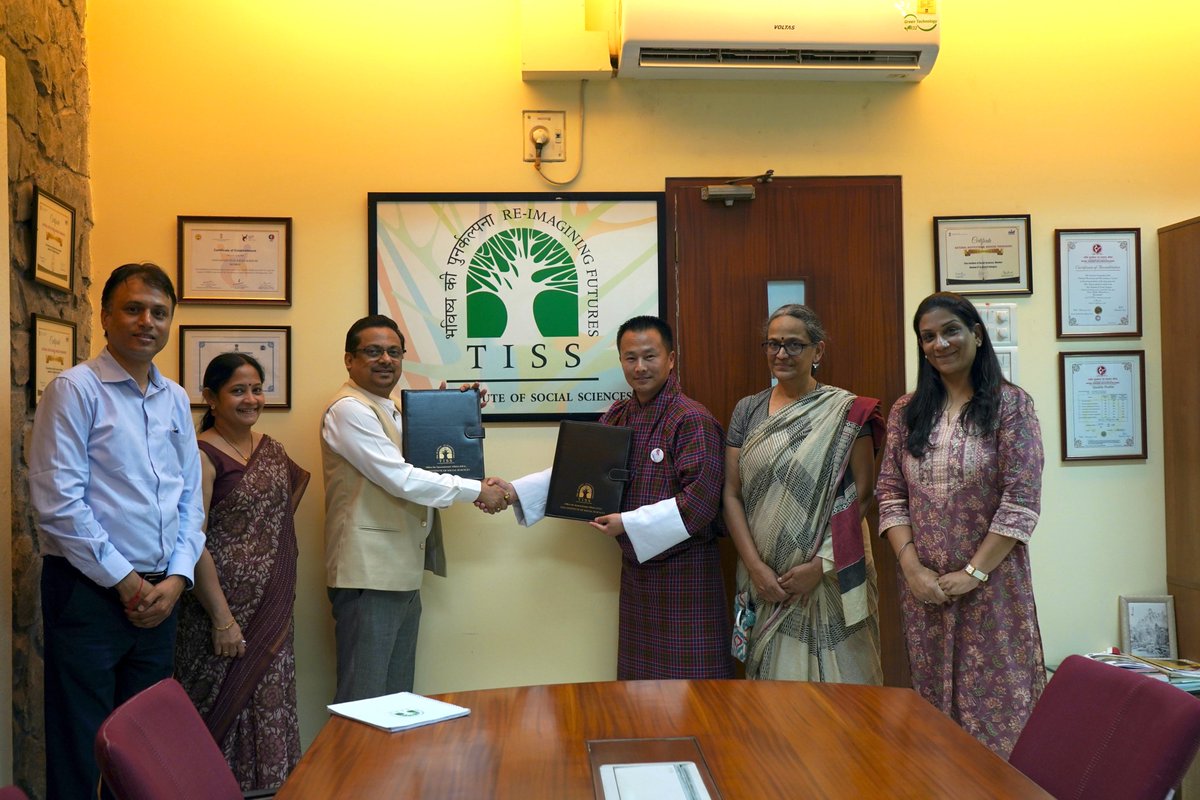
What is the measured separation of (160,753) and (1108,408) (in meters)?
3.28

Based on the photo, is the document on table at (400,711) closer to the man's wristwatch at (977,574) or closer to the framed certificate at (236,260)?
the man's wristwatch at (977,574)

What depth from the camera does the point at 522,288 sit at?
335cm

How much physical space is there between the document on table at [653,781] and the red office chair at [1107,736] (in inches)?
24.8

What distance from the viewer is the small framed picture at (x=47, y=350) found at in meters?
2.68

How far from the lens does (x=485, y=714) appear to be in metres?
1.71

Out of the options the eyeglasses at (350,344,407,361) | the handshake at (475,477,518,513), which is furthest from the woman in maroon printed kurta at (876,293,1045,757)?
the eyeglasses at (350,344,407,361)

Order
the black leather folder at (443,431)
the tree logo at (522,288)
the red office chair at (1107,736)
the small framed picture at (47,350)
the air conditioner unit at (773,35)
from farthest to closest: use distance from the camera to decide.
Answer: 1. the tree logo at (522,288)
2. the air conditioner unit at (773,35)
3. the black leather folder at (443,431)
4. the small framed picture at (47,350)
5. the red office chair at (1107,736)

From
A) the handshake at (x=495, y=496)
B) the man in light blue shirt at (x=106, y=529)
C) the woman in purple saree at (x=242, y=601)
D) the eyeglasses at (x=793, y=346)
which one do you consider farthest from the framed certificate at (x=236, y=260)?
the eyeglasses at (x=793, y=346)

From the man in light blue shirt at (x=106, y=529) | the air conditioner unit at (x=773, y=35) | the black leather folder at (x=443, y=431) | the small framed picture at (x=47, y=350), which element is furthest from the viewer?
the air conditioner unit at (x=773, y=35)

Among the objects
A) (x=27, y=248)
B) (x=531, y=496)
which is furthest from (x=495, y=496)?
(x=27, y=248)

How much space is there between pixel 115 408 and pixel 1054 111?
10.8 ft

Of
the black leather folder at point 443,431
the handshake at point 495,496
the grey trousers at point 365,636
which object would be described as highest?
the black leather folder at point 443,431

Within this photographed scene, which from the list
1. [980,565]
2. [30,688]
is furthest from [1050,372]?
[30,688]

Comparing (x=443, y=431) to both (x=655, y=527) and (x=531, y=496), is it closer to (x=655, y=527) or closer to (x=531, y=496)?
(x=531, y=496)
